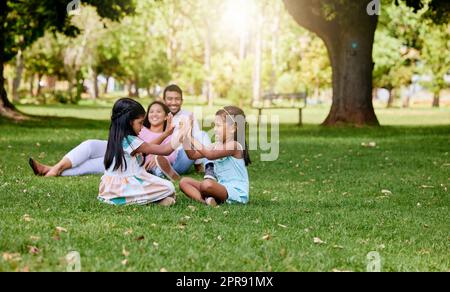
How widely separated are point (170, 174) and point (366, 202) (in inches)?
119

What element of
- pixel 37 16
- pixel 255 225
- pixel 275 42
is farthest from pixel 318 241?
pixel 275 42

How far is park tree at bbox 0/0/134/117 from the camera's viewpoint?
24.8 m

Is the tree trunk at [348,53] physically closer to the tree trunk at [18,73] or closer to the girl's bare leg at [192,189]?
the girl's bare leg at [192,189]

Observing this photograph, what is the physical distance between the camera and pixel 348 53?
24.2 m

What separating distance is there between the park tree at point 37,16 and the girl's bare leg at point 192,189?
16083 mm

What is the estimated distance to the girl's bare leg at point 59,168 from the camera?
10.4 metres

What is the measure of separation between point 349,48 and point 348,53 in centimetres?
16

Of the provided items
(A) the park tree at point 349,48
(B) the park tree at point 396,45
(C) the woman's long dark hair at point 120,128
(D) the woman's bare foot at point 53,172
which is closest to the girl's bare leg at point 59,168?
(D) the woman's bare foot at point 53,172

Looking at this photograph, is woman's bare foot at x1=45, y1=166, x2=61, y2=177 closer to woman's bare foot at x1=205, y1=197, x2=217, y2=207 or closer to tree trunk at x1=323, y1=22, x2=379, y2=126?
woman's bare foot at x1=205, y1=197, x2=217, y2=207

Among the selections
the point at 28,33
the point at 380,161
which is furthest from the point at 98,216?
the point at 28,33

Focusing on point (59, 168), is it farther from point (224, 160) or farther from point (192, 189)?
point (224, 160)

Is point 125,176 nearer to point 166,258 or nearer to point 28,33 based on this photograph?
point 166,258

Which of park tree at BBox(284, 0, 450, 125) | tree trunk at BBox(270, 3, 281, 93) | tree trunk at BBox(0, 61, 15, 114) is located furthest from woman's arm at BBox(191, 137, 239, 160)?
tree trunk at BBox(270, 3, 281, 93)

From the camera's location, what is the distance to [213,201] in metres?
8.03
